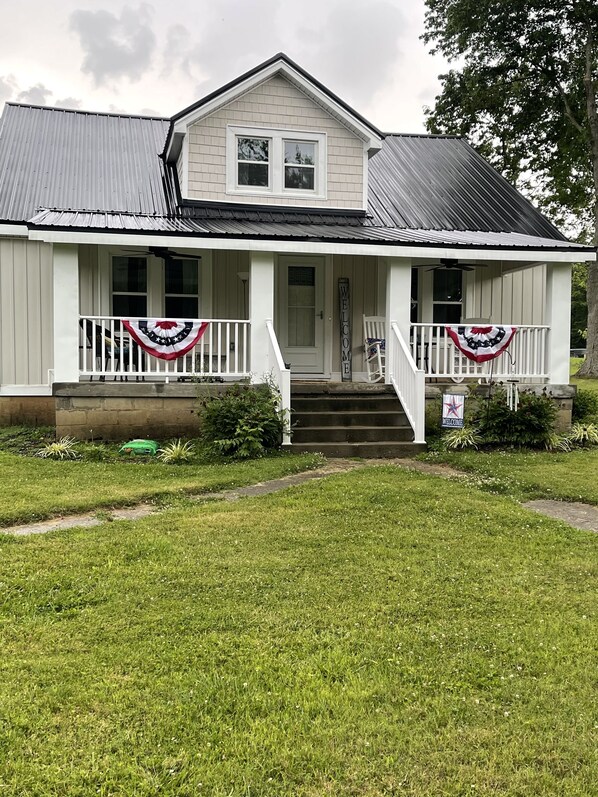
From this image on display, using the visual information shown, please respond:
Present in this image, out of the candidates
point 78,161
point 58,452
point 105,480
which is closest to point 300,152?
point 78,161

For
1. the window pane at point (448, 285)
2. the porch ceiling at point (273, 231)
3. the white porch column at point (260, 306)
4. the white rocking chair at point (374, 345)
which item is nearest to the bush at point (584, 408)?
the porch ceiling at point (273, 231)

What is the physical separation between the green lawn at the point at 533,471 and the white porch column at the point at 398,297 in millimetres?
2219

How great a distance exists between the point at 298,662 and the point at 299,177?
10298 millimetres

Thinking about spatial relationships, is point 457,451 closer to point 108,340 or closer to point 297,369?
point 297,369

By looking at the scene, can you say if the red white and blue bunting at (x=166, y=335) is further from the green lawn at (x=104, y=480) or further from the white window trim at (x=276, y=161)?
the white window trim at (x=276, y=161)

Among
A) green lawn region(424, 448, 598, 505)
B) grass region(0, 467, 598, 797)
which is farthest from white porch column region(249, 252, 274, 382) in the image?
grass region(0, 467, 598, 797)

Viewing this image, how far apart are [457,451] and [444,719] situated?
21.4ft

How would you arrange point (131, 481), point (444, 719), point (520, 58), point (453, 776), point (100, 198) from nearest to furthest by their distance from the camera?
point (453, 776), point (444, 719), point (131, 481), point (100, 198), point (520, 58)

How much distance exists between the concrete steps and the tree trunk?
42.0 feet

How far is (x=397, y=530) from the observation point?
5.39m

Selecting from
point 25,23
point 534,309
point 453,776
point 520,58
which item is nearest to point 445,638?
point 453,776

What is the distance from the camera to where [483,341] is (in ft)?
33.5

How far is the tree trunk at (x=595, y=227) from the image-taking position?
60.5 feet

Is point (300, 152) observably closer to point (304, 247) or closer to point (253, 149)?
point (253, 149)
